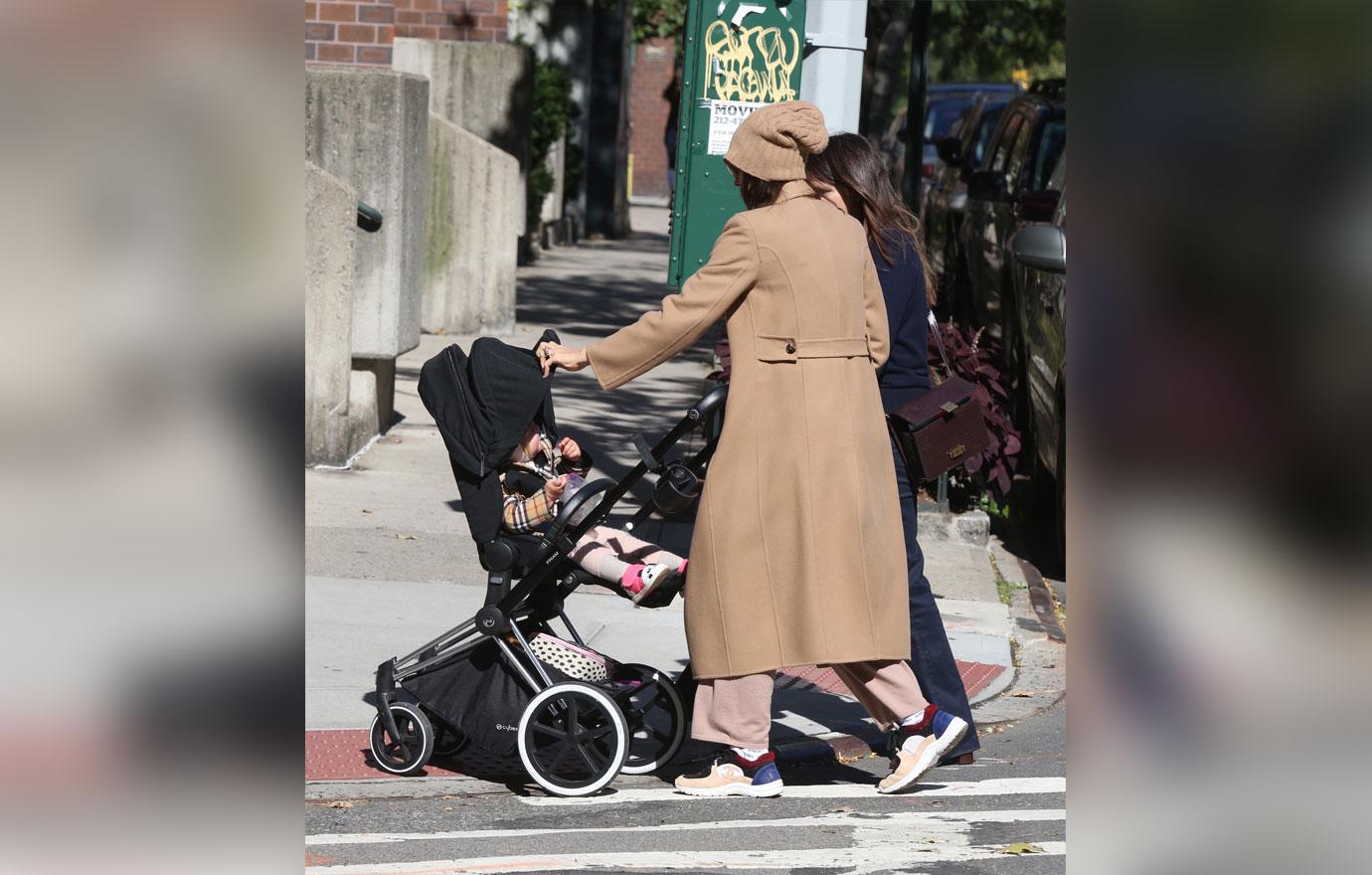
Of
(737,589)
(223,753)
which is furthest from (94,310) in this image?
(737,589)

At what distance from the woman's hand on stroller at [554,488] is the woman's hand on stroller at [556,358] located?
331mm

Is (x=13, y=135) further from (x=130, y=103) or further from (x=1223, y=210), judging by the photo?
(x=1223, y=210)

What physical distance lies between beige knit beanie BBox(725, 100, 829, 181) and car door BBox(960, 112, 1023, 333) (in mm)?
7620

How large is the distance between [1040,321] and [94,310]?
8120mm

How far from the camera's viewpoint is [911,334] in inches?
229

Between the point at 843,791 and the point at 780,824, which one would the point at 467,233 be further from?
the point at 780,824

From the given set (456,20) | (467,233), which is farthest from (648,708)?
(456,20)

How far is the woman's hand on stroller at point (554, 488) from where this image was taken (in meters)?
5.34

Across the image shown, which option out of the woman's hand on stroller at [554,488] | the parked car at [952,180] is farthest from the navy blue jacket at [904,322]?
the parked car at [952,180]

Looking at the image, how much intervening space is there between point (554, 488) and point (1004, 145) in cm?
979

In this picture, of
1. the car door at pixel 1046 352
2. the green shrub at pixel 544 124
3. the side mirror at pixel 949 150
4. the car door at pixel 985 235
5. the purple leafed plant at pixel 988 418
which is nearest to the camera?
the car door at pixel 1046 352

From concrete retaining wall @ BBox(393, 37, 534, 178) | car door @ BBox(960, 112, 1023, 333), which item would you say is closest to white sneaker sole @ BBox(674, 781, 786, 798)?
car door @ BBox(960, 112, 1023, 333)

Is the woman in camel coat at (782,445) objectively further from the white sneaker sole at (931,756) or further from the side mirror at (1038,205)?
the side mirror at (1038,205)

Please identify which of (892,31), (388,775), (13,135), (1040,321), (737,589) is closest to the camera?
(13,135)
